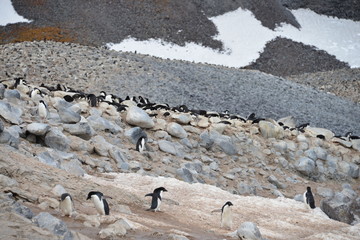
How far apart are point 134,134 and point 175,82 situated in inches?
464

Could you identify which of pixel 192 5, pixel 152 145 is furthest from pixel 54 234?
pixel 192 5

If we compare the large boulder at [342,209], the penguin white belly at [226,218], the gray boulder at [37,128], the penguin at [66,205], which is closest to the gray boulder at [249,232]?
the penguin white belly at [226,218]

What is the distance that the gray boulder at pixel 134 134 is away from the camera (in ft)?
50.0

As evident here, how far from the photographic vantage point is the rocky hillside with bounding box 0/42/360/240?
8.17 meters

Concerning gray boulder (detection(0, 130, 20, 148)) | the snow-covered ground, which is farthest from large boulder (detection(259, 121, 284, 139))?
the snow-covered ground

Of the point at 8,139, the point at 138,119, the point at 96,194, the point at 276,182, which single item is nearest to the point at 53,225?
the point at 96,194

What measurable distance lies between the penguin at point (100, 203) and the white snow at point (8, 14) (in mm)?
40940

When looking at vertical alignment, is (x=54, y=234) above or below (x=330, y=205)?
below

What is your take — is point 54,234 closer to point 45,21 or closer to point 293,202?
point 293,202

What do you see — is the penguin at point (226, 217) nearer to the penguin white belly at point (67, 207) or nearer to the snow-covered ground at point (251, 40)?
the penguin white belly at point (67, 207)

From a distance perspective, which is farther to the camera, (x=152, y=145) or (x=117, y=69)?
(x=117, y=69)

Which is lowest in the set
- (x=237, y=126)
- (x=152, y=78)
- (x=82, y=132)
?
(x=82, y=132)

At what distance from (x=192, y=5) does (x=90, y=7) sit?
994 centimetres

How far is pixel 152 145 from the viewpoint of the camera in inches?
609
